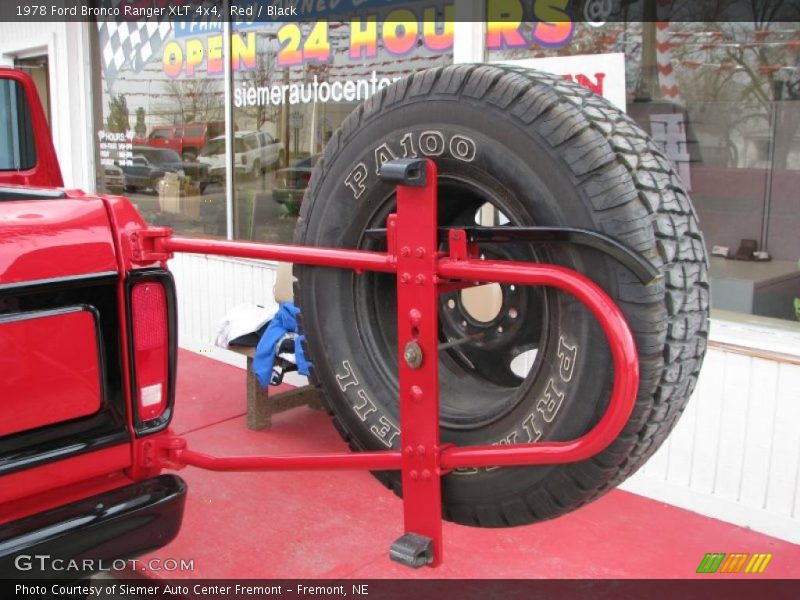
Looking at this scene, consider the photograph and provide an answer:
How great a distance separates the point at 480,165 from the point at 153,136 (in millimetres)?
5953

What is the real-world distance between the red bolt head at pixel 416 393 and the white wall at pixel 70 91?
21.6 feet

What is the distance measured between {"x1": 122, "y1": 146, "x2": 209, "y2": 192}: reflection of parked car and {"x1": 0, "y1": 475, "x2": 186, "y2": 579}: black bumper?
15.6ft

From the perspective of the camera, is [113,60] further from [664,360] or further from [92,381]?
[664,360]

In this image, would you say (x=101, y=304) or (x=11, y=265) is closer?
(x=11, y=265)

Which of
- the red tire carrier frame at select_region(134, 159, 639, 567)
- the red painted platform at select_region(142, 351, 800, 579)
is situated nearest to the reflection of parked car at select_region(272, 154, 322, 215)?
the red painted platform at select_region(142, 351, 800, 579)

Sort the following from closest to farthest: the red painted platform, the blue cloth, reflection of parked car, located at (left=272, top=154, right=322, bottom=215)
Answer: the red painted platform
the blue cloth
reflection of parked car, located at (left=272, top=154, right=322, bottom=215)

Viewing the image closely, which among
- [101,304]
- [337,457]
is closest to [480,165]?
[337,457]

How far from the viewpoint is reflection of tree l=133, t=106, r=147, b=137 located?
7.17 meters

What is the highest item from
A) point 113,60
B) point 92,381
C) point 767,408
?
point 113,60

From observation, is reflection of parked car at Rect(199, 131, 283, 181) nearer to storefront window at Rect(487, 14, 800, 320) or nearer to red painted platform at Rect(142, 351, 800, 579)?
storefront window at Rect(487, 14, 800, 320)

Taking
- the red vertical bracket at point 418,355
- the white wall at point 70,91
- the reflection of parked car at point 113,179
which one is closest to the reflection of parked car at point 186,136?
the reflection of parked car at point 113,179

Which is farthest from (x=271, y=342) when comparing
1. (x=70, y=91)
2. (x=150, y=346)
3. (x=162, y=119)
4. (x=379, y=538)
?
(x=70, y=91)

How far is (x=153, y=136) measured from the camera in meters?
7.08

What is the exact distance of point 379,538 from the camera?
3482mm
